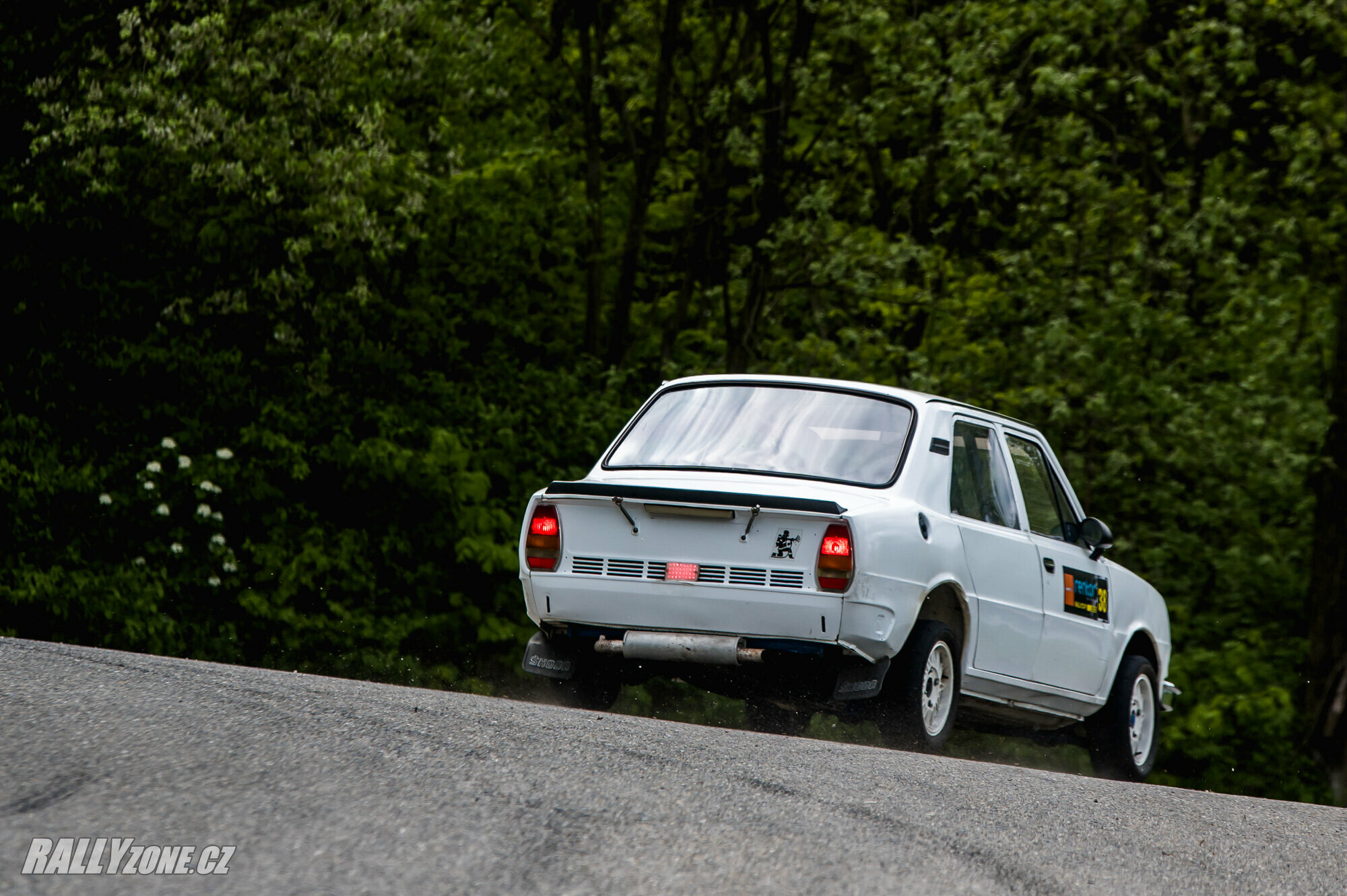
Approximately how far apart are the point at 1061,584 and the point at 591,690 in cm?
272

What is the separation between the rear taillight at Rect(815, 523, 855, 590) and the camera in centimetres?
702

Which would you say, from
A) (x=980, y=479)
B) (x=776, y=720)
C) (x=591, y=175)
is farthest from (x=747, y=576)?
(x=591, y=175)

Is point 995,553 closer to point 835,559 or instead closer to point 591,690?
point 835,559

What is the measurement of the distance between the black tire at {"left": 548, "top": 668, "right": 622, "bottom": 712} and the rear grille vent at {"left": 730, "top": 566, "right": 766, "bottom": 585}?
1087 mm

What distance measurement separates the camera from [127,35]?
13617 millimetres

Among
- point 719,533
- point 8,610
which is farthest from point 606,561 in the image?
point 8,610

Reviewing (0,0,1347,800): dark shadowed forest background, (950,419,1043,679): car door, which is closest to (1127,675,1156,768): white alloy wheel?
(950,419,1043,679): car door

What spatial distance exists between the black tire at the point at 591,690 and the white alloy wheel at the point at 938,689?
61.2 inches

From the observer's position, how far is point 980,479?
8.39m

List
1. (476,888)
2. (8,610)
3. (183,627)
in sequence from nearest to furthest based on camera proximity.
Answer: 1. (476,888)
2. (8,610)
3. (183,627)

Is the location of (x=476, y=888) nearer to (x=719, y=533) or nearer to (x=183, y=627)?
(x=719, y=533)

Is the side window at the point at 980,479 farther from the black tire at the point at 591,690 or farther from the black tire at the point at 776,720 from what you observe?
the black tire at the point at 591,690

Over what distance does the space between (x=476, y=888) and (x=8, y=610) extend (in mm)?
9273

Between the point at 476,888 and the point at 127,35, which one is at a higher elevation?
the point at 127,35
